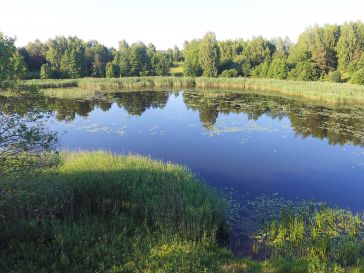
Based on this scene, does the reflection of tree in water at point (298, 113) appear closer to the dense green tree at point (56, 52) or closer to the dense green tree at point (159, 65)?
the dense green tree at point (159, 65)

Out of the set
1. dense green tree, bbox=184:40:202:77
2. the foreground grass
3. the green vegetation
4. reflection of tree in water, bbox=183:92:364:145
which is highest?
dense green tree, bbox=184:40:202:77

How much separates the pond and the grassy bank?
3734mm

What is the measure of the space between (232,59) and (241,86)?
27368 mm

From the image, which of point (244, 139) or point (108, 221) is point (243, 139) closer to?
point (244, 139)

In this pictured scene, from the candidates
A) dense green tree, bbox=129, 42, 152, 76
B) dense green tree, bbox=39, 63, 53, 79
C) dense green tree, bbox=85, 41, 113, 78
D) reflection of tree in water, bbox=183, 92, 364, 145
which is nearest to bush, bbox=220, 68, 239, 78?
dense green tree, bbox=129, 42, 152, 76

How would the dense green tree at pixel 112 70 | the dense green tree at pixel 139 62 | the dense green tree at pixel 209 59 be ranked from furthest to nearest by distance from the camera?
the dense green tree at pixel 139 62 < the dense green tree at pixel 209 59 < the dense green tree at pixel 112 70

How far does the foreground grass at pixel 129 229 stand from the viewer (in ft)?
28.2

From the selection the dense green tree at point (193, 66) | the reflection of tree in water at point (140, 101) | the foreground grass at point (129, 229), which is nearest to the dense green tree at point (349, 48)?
the dense green tree at point (193, 66)

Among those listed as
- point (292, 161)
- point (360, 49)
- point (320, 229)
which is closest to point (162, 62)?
point (360, 49)

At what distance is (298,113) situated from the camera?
115 ft

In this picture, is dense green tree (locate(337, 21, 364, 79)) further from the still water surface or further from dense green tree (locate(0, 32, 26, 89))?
dense green tree (locate(0, 32, 26, 89))

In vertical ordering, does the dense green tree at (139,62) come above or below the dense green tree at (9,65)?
above

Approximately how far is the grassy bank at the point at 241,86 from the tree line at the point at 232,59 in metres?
7.57

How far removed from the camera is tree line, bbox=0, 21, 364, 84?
64.6m
